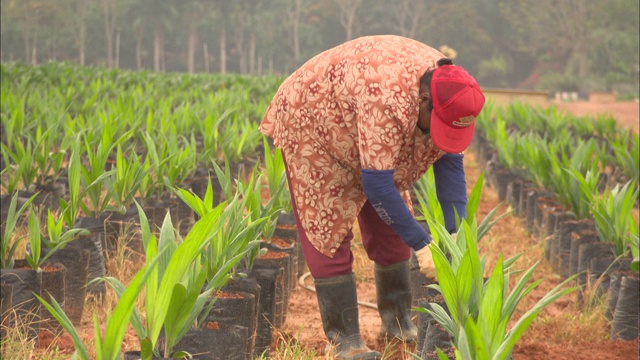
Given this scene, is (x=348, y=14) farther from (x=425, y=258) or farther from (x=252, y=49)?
(x=425, y=258)

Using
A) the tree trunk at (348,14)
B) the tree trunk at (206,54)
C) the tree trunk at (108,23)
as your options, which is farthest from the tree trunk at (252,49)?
the tree trunk at (108,23)

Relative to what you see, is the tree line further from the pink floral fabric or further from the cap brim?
the cap brim

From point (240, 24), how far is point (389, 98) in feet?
168

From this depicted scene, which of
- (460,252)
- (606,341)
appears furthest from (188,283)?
(606,341)

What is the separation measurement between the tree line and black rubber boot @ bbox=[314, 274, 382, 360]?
40694 millimetres

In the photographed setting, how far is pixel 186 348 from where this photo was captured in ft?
7.23

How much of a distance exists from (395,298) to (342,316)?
0.32 metres

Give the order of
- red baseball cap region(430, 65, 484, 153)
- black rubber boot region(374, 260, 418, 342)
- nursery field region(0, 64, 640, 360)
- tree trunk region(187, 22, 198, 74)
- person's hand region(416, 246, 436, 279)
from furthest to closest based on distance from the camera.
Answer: tree trunk region(187, 22, 198, 74)
black rubber boot region(374, 260, 418, 342)
person's hand region(416, 246, 436, 279)
red baseball cap region(430, 65, 484, 153)
nursery field region(0, 64, 640, 360)

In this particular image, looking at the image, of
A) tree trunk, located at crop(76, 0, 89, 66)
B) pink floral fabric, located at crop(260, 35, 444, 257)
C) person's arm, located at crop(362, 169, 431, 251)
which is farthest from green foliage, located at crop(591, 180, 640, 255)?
tree trunk, located at crop(76, 0, 89, 66)

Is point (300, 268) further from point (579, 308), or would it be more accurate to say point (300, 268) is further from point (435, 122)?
point (435, 122)

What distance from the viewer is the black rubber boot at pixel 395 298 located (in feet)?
10.4

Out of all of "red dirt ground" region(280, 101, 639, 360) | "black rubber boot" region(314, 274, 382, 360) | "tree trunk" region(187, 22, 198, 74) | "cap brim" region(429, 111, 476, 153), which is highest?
"cap brim" region(429, 111, 476, 153)

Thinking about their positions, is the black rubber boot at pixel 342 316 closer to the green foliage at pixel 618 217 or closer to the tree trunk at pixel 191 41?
the green foliage at pixel 618 217

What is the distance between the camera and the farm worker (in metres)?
2.49
